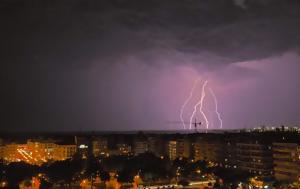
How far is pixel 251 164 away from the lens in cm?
4225

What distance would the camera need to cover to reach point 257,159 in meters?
41.6

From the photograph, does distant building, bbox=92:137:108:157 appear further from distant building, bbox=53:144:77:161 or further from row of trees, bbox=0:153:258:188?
row of trees, bbox=0:153:258:188

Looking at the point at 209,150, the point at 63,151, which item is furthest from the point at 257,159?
the point at 63,151

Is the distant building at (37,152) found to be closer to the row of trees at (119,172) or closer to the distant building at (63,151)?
the distant building at (63,151)

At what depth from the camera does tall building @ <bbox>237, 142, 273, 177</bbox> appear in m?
39.9

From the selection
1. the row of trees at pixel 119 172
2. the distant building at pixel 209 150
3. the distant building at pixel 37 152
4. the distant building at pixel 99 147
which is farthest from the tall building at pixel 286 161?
the distant building at pixel 99 147

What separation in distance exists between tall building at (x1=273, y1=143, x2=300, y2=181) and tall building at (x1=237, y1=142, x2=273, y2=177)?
6.36 feet

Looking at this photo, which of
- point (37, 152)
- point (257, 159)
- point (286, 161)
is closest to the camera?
point (286, 161)

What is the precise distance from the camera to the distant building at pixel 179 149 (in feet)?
206

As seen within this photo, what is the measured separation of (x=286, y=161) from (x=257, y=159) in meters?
5.34

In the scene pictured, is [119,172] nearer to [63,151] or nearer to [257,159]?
[257,159]

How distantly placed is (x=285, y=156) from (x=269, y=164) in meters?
3.60

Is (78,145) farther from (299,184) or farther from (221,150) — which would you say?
(299,184)

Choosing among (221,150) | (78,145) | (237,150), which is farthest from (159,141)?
(237,150)
